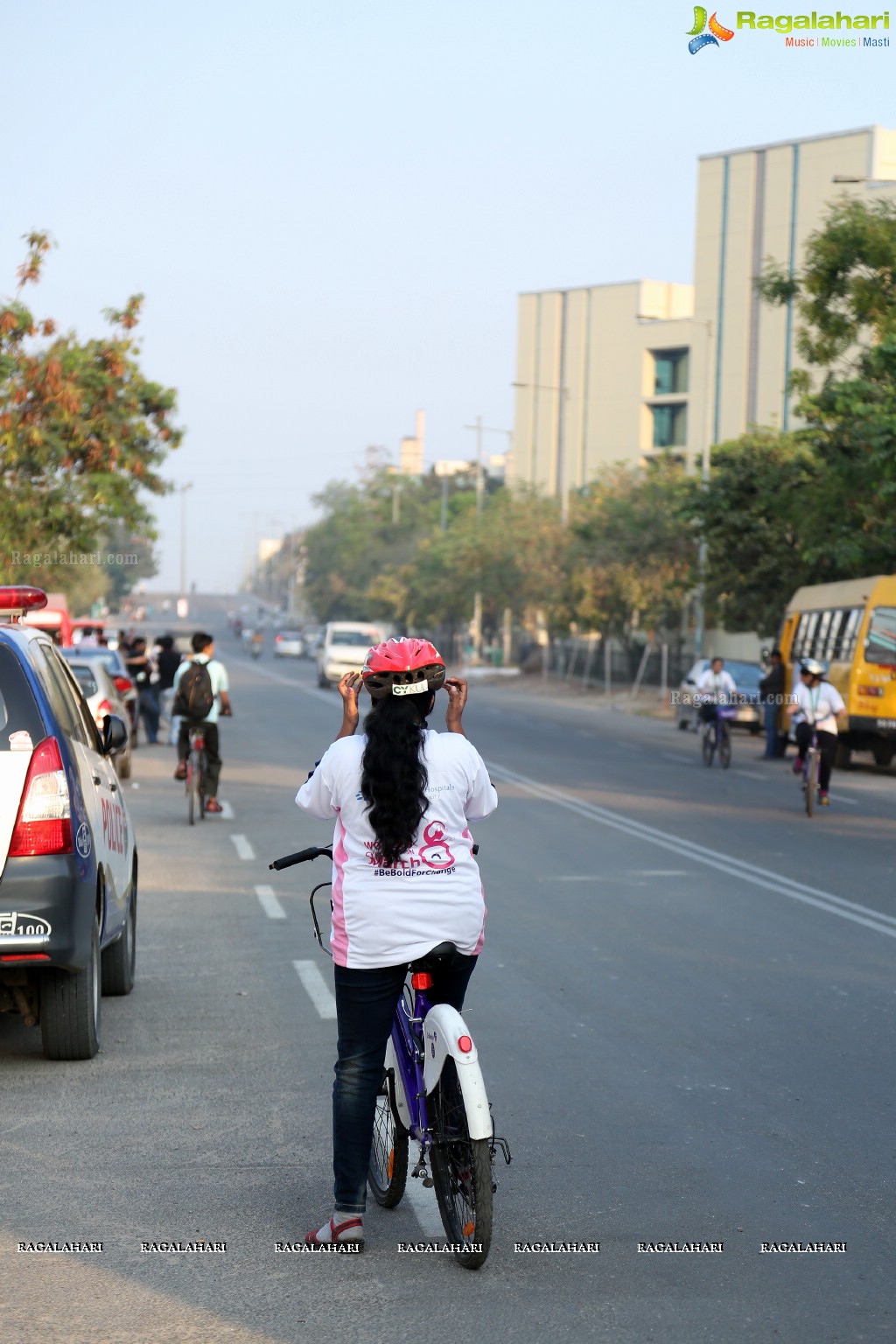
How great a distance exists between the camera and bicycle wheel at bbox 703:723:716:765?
26.0 m

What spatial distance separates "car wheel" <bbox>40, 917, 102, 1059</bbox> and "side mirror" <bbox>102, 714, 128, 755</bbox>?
4.53 feet

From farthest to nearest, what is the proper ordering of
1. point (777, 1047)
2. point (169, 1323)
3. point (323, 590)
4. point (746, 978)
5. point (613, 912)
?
point (323, 590) → point (613, 912) → point (746, 978) → point (777, 1047) → point (169, 1323)

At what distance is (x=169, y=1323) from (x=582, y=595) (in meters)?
50.5

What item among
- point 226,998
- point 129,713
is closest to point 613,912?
point 226,998

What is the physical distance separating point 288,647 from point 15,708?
288 ft

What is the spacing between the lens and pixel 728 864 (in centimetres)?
1414

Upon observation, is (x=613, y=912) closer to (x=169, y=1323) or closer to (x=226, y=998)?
(x=226, y=998)

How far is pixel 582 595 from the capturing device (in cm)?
5444

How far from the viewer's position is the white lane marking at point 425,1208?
513cm

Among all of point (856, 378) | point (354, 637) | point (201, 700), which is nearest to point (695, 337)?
point (354, 637)

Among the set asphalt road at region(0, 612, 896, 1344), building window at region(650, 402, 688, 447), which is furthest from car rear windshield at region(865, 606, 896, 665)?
building window at region(650, 402, 688, 447)

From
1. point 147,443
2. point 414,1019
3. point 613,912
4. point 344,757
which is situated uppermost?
point 147,443

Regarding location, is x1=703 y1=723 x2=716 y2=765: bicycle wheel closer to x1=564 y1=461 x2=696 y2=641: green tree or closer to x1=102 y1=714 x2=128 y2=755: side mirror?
x1=102 y1=714 x2=128 y2=755: side mirror

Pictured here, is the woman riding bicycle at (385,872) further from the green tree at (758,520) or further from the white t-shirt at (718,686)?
the green tree at (758,520)
